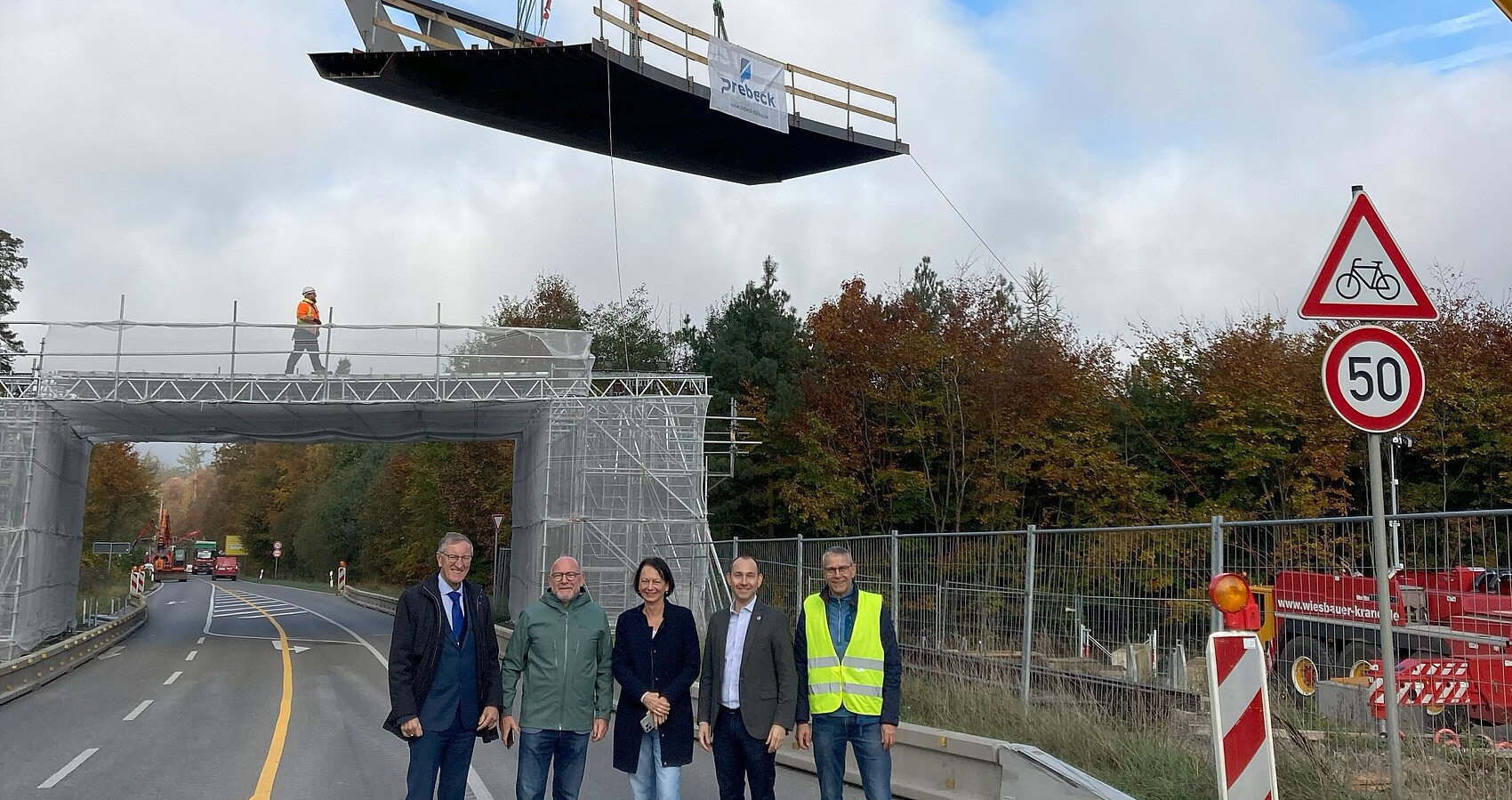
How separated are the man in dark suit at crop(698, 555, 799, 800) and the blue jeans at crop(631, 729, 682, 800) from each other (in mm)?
245

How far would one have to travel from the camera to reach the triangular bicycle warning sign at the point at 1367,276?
6.53 metres

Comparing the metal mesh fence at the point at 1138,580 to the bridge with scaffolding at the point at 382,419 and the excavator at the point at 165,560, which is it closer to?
the bridge with scaffolding at the point at 382,419

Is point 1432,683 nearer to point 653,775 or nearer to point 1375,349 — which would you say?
point 1375,349

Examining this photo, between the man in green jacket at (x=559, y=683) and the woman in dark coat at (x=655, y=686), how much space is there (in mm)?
147

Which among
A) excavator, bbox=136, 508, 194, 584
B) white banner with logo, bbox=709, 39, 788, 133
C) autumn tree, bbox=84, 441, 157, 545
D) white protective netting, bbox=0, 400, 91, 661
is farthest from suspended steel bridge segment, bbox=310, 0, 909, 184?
excavator, bbox=136, 508, 194, 584

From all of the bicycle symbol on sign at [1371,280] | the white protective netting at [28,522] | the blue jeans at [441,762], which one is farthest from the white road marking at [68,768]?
the white protective netting at [28,522]

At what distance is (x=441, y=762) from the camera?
6.45m

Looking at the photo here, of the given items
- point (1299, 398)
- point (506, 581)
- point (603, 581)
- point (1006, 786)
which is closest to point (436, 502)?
point (506, 581)

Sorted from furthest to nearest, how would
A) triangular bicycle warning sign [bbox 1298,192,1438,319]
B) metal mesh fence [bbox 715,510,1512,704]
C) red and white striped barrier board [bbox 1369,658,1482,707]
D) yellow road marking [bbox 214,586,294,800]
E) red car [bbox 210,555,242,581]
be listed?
red car [bbox 210,555,242,581], yellow road marking [bbox 214,586,294,800], red and white striped barrier board [bbox 1369,658,1482,707], metal mesh fence [bbox 715,510,1512,704], triangular bicycle warning sign [bbox 1298,192,1438,319]

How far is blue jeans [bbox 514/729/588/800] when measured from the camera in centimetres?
648

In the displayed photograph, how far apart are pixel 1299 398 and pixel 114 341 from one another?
3087 cm

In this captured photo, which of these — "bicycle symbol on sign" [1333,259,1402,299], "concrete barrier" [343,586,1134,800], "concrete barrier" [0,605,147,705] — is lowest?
"concrete barrier" [0,605,147,705]

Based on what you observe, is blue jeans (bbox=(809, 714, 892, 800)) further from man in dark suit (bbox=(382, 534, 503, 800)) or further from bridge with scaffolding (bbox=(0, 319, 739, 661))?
bridge with scaffolding (bbox=(0, 319, 739, 661))

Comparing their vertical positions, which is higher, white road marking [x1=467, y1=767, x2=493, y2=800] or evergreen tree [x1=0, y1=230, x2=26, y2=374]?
evergreen tree [x1=0, y1=230, x2=26, y2=374]
